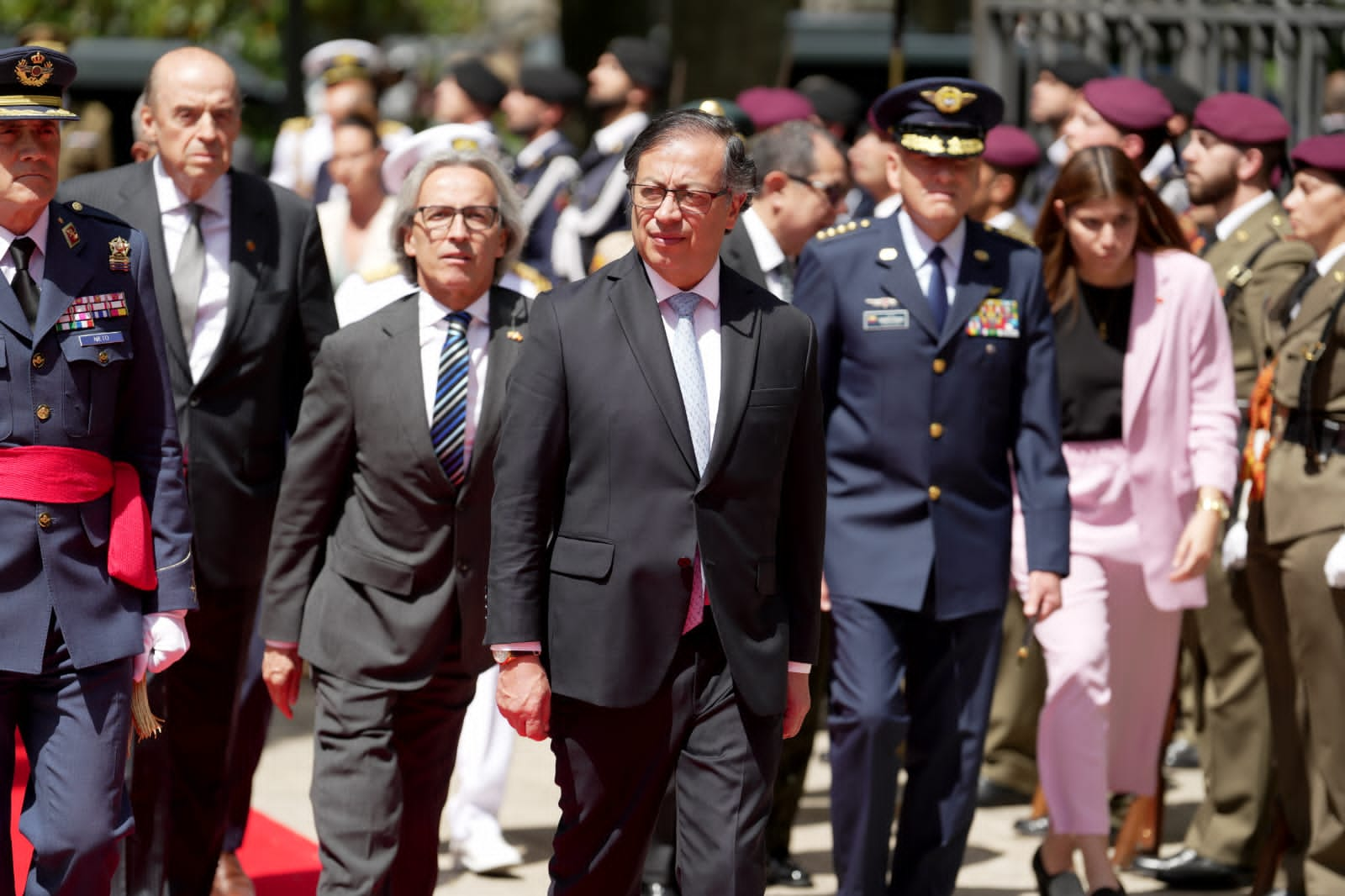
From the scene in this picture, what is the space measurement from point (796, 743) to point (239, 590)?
1947mm

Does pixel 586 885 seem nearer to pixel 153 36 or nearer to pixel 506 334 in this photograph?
pixel 506 334

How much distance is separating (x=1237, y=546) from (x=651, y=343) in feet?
9.14

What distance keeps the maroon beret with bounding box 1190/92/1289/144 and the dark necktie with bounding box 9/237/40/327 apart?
178 inches

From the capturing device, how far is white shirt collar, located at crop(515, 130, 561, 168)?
10984 mm

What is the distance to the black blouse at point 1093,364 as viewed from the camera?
21.6ft

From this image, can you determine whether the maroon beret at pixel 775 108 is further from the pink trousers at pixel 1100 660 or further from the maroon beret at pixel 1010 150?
the pink trousers at pixel 1100 660

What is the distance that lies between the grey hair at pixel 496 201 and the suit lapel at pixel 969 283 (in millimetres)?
1165

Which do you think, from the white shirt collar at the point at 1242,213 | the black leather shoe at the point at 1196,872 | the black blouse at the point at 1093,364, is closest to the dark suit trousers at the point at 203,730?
the black blouse at the point at 1093,364

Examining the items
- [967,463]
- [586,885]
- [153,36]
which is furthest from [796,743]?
[153,36]

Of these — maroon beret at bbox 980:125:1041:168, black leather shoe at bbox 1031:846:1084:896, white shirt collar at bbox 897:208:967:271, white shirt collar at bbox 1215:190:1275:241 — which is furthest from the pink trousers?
maroon beret at bbox 980:125:1041:168

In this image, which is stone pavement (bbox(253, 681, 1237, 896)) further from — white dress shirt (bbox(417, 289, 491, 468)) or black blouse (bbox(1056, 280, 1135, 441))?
white dress shirt (bbox(417, 289, 491, 468))

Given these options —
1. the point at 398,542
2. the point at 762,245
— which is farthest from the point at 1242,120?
the point at 398,542

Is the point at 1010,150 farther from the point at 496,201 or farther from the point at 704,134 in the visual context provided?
the point at 704,134

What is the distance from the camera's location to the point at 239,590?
20.3ft
